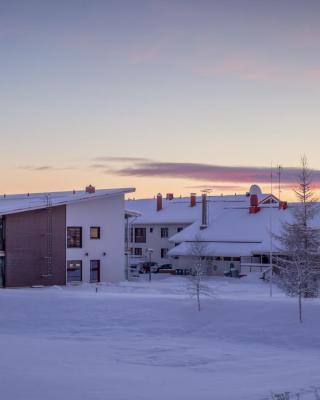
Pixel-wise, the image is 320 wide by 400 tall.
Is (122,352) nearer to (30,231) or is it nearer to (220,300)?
(220,300)

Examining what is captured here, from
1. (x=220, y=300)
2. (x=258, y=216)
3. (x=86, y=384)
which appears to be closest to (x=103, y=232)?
(x=220, y=300)

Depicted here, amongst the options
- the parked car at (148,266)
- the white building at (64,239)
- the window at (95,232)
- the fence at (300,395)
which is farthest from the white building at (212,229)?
the fence at (300,395)

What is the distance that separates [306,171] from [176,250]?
3591 cm

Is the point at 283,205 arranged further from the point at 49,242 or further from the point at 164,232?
the point at 49,242

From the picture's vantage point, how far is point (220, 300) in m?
38.4

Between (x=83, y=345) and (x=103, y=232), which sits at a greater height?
(x=103, y=232)

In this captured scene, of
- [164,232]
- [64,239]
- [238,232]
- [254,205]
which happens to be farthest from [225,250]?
[64,239]

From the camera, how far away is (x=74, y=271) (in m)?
52.8

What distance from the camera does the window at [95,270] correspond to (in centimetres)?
5409

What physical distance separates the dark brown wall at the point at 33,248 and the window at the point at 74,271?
0.90 m

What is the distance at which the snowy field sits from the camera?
19.9 meters

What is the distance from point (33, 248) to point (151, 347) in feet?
71.7

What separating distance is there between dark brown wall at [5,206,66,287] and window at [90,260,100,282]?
320 centimetres

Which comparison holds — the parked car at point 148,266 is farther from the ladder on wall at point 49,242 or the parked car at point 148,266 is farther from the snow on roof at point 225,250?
the ladder on wall at point 49,242
